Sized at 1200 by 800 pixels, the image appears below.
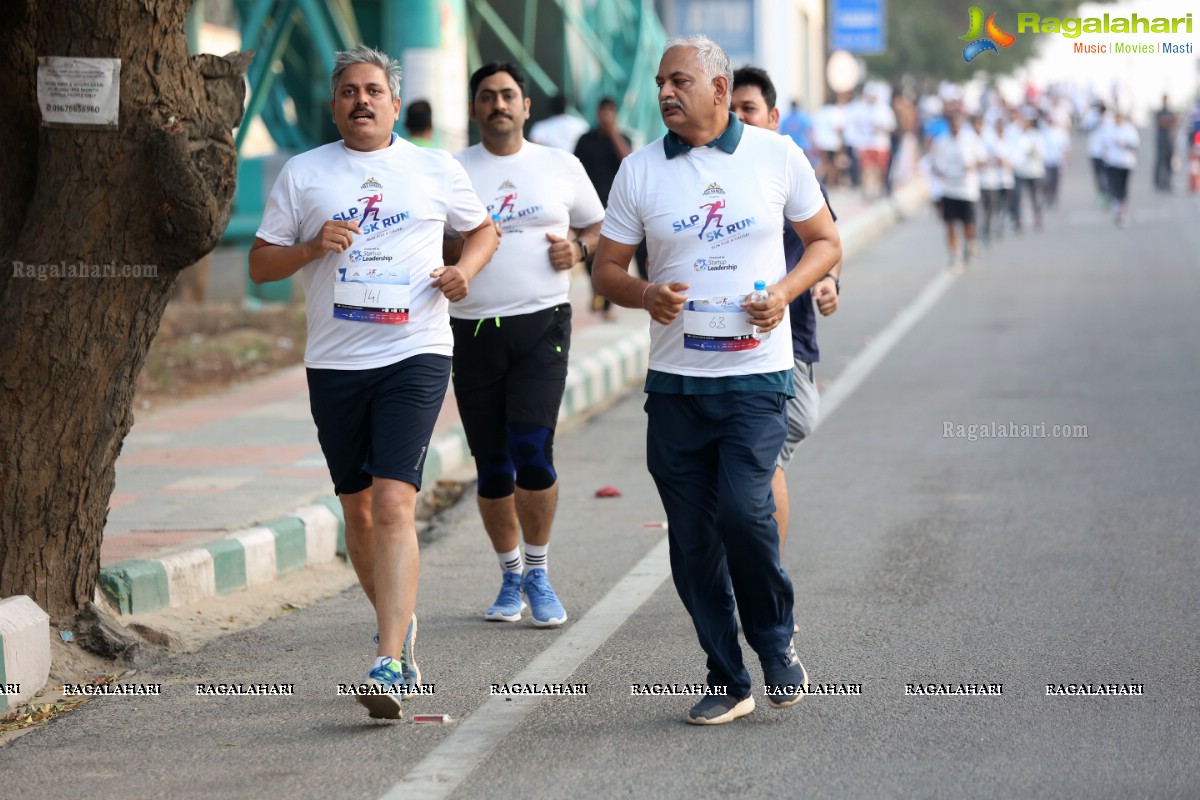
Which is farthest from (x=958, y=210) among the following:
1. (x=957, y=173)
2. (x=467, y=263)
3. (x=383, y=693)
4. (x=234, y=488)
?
(x=383, y=693)

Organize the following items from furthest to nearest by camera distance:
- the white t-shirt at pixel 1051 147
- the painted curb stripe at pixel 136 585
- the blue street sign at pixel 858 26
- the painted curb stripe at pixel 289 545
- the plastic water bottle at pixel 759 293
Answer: the blue street sign at pixel 858 26 → the white t-shirt at pixel 1051 147 → the painted curb stripe at pixel 289 545 → the painted curb stripe at pixel 136 585 → the plastic water bottle at pixel 759 293

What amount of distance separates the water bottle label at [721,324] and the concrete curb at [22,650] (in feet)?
7.68

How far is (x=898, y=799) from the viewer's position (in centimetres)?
439

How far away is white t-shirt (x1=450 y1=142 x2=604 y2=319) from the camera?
655cm

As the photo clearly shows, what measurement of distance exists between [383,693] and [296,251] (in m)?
1.37

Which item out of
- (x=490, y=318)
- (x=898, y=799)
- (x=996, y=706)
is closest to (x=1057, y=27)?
(x=490, y=318)

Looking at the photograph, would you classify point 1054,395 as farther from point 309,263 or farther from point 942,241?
point 942,241

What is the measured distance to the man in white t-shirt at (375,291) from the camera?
539 centimetres

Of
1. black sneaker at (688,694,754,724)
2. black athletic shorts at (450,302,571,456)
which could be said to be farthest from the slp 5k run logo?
black athletic shorts at (450,302,571,456)

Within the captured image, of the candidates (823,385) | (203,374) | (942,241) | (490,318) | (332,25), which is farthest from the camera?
(942,241)

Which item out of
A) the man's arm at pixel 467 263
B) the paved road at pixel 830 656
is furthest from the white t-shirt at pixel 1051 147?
the man's arm at pixel 467 263

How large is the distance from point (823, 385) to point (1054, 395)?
168 centimetres

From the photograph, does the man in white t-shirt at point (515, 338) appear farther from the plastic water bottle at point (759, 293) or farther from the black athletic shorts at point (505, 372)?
the plastic water bottle at point (759, 293)

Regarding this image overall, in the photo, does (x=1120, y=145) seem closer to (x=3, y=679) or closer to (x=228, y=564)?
(x=228, y=564)
